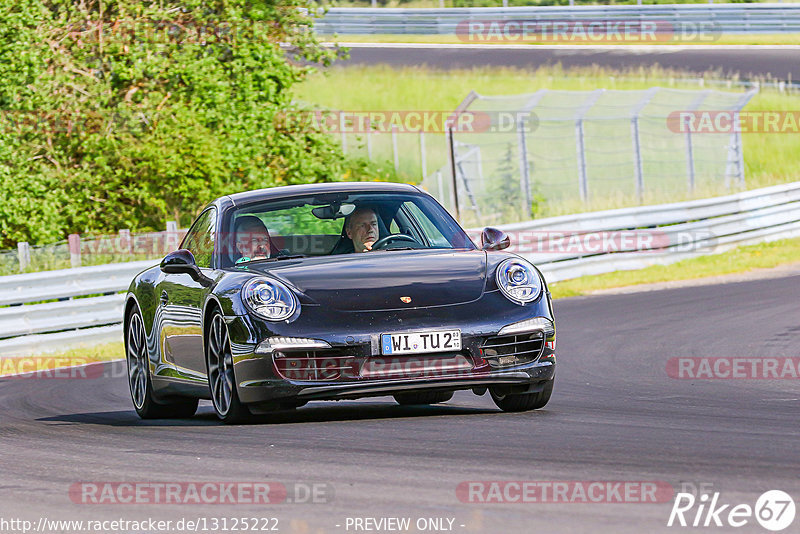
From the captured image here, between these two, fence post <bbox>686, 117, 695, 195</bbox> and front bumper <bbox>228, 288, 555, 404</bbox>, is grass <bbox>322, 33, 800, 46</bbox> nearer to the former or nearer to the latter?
fence post <bbox>686, 117, 695, 195</bbox>

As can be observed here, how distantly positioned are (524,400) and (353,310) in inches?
50.2

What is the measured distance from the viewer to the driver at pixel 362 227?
9211 millimetres

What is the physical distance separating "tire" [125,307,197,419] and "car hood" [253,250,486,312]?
68.5 inches

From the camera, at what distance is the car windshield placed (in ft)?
29.7

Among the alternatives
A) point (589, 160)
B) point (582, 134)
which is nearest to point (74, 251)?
point (582, 134)

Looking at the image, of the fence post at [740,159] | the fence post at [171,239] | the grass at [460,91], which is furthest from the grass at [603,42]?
the fence post at [171,239]

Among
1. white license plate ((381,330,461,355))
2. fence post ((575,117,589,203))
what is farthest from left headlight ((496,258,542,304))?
fence post ((575,117,589,203))

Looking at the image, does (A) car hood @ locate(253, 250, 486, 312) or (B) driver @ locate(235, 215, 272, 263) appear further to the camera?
(B) driver @ locate(235, 215, 272, 263)

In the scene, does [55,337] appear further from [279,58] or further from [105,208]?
[279,58]

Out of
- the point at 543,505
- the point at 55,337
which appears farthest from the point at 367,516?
the point at 55,337

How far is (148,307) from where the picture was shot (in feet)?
→ 32.9

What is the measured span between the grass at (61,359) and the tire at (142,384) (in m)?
5.19

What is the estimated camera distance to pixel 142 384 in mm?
10125

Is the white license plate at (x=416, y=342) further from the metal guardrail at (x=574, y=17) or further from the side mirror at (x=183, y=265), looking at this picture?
the metal guardrail at (x=574, y=17)
